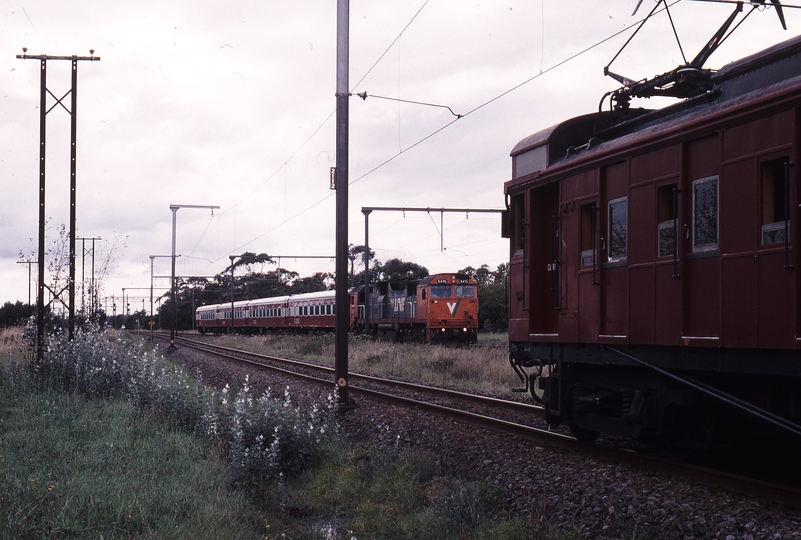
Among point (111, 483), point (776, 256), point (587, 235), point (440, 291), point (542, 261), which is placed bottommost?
point (111, 483)

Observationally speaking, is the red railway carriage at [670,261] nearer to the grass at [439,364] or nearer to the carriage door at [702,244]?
the carriage door at [702,244]

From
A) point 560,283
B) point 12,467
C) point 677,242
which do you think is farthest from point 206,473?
point 677,242

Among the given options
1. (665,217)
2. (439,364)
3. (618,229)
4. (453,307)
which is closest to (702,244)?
(665,217)

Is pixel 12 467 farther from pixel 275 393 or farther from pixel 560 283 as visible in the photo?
pixel 275 393

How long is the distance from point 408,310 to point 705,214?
94.4 feet

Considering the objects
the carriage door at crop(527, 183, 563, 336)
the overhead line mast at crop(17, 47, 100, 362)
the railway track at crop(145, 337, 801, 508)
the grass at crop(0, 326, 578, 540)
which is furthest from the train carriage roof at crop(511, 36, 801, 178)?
the overhead line mast at crop(17, 47, 100, 362)

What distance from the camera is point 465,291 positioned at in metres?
34.1

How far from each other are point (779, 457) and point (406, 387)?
949 cm

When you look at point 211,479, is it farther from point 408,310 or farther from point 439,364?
point 408,310

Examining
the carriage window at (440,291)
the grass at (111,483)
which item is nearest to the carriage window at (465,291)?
the carriage window at (440,291)

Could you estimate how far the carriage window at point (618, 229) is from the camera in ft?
25.8

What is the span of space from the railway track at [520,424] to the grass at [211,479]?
1.61 metres

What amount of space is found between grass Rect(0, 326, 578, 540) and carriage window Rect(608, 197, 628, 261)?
9.55 feet

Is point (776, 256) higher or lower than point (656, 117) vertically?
lower
